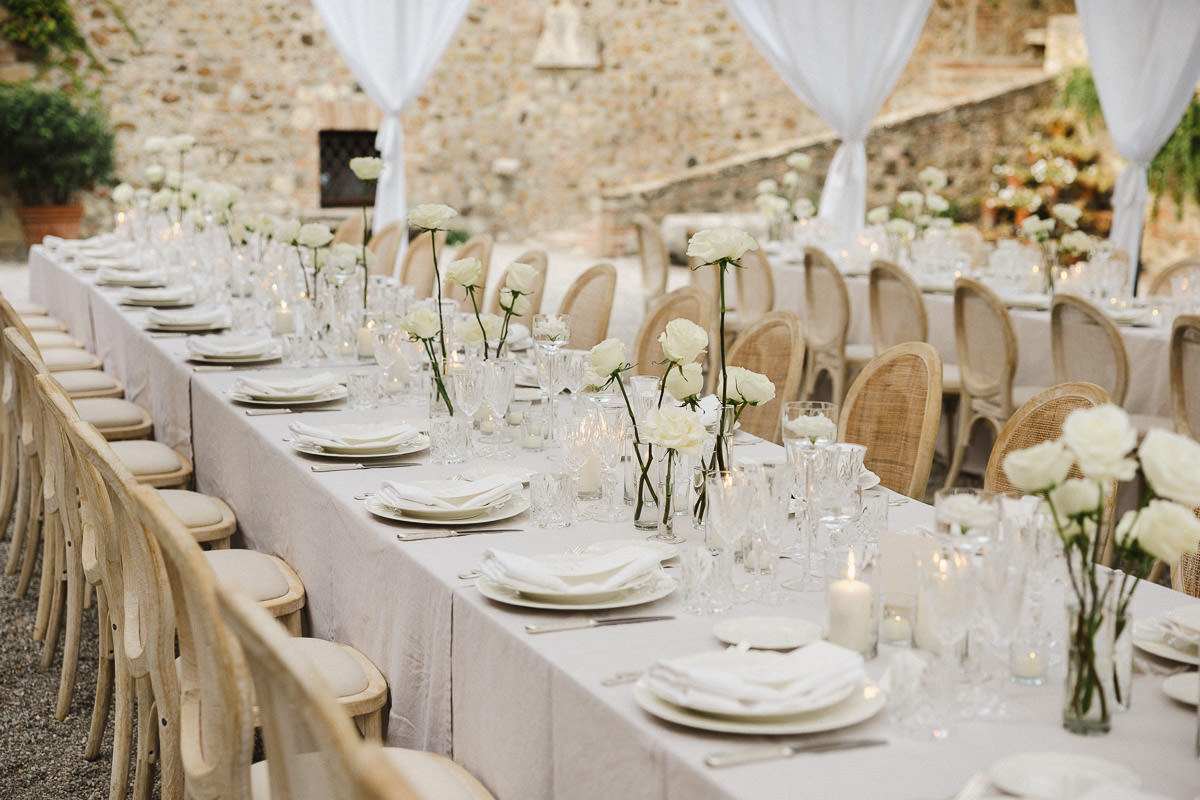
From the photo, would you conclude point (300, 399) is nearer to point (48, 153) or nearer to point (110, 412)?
point (110, 412)

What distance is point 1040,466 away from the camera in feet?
4.55

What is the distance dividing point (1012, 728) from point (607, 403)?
3.72ft

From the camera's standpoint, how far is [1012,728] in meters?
1.48

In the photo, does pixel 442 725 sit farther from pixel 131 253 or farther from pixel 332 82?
pixel 332 82

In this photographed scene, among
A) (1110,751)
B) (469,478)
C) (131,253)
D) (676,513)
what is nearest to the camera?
(1110,751)

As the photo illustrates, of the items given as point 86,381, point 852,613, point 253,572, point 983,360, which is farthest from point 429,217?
point 983,360

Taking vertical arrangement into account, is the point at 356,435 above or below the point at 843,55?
below

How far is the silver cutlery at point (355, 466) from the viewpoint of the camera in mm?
2615

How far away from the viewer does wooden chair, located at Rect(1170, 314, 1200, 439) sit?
3941 millimetres

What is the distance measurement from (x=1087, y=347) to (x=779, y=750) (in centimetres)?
341

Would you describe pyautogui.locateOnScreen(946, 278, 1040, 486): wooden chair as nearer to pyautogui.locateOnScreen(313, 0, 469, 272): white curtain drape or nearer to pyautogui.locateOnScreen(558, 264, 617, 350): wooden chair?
pyautogui.locateOnScreen(558, 264, 617, 350): wooden chair

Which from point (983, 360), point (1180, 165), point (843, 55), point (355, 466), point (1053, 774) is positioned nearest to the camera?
point (1053, 774)

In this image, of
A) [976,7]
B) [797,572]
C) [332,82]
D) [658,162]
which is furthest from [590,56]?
[797,572]

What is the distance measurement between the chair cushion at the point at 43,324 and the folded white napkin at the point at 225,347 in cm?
251
